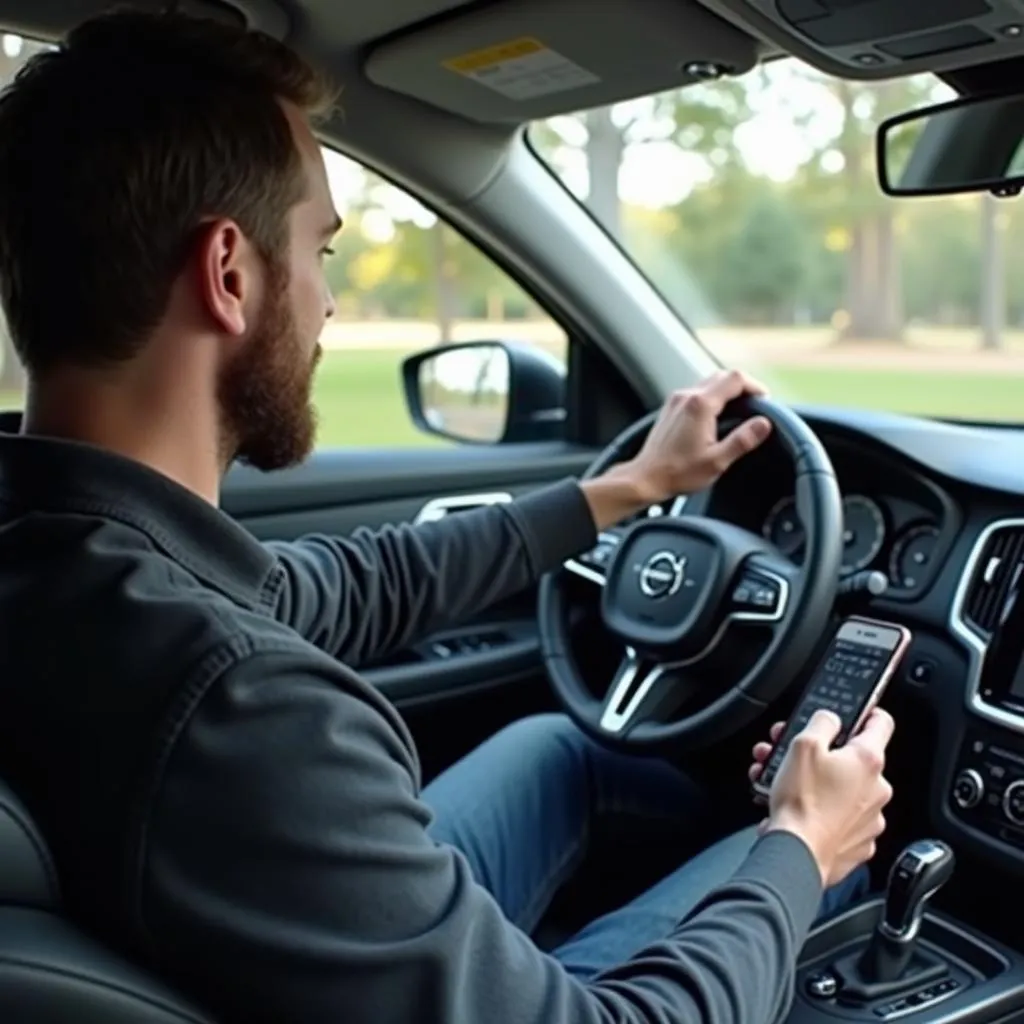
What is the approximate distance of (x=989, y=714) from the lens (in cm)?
202

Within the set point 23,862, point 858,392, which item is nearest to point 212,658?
point 23,862

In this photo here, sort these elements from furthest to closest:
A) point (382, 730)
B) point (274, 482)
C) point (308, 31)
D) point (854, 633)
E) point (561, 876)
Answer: point (274, 482) → point (308, 31) → point (561, 876) → point (854, 633) → point (382, 730)

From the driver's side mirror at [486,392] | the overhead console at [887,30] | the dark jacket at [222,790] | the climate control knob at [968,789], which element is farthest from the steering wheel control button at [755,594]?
the driver's side mirror at [486,392]

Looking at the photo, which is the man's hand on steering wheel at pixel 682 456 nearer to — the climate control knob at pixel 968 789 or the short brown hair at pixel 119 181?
the climate control knob at pixel 968 789

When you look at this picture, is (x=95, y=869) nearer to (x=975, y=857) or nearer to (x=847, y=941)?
(x=847, y=941)

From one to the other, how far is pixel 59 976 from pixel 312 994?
18 centimetres

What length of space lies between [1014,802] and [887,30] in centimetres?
105

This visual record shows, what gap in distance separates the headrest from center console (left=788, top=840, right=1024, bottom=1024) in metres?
1.07

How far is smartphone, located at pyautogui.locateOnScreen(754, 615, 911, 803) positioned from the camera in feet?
5.89

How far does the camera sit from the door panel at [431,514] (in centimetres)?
279

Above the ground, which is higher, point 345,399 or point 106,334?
point 106,334

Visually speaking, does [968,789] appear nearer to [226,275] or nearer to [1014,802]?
[1014,802]

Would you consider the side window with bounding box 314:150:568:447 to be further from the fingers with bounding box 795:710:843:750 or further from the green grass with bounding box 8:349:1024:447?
the fingers with bounding box 795:710:843:750

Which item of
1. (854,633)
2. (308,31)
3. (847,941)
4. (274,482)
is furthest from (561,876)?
(308,31)
